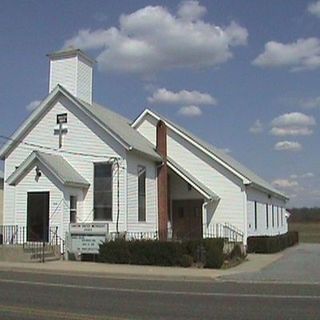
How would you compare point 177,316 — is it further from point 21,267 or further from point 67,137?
point 67,137

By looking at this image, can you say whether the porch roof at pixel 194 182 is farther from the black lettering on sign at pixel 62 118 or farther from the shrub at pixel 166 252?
the shrub at pixel 166 252

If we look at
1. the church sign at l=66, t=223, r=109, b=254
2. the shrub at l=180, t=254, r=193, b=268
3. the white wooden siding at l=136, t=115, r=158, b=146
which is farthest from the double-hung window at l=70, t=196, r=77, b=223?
the white wooden siding at l=136, t=115, r=158, b=146

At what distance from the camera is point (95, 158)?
94.8 feet

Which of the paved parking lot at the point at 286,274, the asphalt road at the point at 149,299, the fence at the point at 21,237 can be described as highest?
the fence at the point at 21,237

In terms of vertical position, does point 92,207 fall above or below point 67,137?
below

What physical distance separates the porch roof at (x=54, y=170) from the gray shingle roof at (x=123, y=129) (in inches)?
113

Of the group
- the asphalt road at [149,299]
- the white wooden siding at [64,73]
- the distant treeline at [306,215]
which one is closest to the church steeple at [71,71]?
the white wooden siding at [64,73]

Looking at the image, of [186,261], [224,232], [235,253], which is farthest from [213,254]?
[224,232]

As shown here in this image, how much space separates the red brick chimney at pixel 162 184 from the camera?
1256 inches

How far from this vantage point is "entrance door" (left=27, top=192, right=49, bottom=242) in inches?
1084

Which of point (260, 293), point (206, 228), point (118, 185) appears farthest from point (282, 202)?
point (260, 293)

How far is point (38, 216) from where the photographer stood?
27.8 m

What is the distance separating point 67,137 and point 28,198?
3.78 m

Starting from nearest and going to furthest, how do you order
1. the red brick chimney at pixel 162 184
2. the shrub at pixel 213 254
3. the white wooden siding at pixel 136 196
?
the shrub at pixel 213 254 → the white wooden siding at pixel 136 196 → the red brick chimney at pixel 162 184
